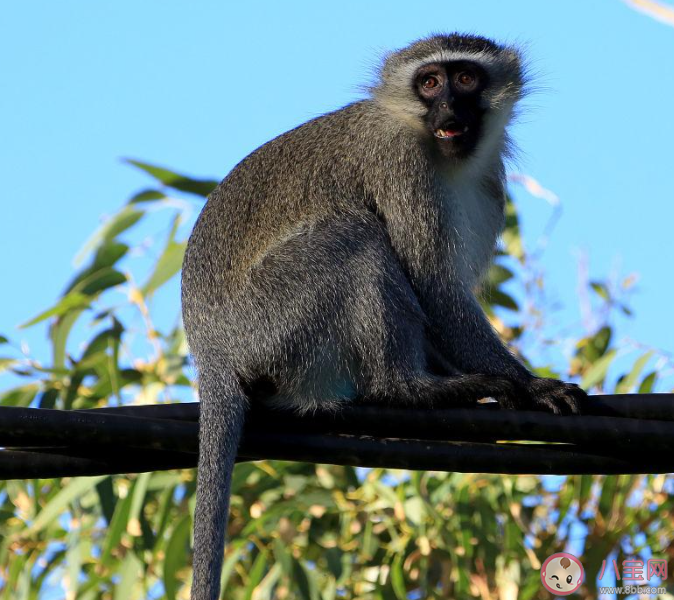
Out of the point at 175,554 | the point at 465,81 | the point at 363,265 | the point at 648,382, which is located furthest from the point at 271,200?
the point at 648,382

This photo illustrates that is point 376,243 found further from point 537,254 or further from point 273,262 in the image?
point 537,254

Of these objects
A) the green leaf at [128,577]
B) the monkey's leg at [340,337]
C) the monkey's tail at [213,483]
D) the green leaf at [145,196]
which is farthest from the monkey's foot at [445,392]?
the green leaf at [145,196]

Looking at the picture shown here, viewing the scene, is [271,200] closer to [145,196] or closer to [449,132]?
[449,132]

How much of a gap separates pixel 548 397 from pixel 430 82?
2324 millimetres

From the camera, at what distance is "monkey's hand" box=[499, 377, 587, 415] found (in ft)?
17.5

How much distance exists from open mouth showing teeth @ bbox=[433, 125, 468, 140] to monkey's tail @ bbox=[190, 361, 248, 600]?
214 centimetres

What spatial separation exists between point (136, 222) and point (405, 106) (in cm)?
301

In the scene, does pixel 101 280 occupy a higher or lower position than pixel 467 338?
higher

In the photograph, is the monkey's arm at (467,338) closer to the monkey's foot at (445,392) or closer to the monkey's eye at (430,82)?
the monkey's foot at (445,392)

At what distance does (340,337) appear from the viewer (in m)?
5.82

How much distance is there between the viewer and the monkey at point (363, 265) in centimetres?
573

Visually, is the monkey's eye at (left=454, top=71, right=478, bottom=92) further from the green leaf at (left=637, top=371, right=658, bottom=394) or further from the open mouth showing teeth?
the green leaf at (left=637, top=371, right=658, bottom=394)

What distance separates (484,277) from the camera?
23.5ft

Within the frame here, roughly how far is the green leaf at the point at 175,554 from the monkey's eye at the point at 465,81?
319cm
